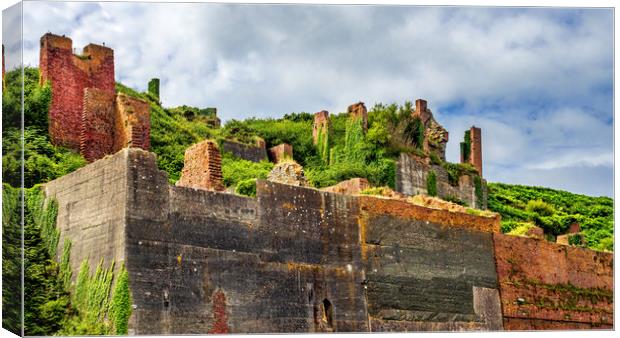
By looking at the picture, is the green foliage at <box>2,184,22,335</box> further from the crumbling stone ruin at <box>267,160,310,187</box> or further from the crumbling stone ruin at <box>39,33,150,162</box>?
the crumbling stone ruin at <box>39,33,150,162</box>

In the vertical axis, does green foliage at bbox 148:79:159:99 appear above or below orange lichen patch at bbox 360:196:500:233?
above

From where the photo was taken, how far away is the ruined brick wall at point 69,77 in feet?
97.6

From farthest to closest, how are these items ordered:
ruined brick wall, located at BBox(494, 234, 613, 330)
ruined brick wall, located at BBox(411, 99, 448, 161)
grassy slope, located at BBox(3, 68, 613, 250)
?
ruined brick wall, located at BBox(411, 99, 448, 161), ruined brick wall, located at BBox(494, 234, 613, 330), grassy slope, located at BBox(3, 68, 613, 250)

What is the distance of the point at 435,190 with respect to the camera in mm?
43188

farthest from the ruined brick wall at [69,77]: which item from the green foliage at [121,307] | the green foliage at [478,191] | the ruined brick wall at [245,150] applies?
the green foliage at [478,191]

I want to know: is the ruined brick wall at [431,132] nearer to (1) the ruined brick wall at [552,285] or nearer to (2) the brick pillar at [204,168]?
(1) the ruined brick wall at [552,285]

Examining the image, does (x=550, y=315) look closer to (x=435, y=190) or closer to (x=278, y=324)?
(x=278, y=324)

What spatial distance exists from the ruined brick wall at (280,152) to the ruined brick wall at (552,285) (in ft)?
41.0

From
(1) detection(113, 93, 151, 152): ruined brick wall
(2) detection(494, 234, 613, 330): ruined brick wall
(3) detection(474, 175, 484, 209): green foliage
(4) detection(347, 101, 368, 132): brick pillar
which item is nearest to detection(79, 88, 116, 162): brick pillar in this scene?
(1) detection(113, 93, 151, 152): ruined brick wall

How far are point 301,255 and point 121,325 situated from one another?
4929 millimetres

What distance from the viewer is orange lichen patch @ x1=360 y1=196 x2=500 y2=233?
2647 centimetres

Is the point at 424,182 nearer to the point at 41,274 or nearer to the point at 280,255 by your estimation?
the point at 280,255

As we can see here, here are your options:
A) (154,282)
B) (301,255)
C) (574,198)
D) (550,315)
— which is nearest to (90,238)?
(154,282)

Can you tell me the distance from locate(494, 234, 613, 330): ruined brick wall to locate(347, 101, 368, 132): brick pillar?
11.4 m
